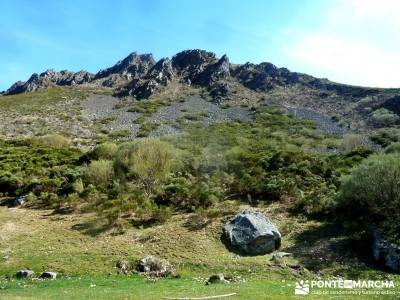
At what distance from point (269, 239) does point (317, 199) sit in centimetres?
624

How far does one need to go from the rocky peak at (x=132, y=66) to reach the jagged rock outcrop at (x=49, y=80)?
6.15m

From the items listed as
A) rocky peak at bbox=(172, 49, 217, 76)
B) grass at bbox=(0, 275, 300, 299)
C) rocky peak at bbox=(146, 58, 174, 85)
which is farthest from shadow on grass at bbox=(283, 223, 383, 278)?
rocky peak at bbox=(172, 49, 217, 76)

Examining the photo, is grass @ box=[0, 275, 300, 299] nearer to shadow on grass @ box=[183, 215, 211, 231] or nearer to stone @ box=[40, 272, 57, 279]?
stone @ box=[40, 272, 57, 279]

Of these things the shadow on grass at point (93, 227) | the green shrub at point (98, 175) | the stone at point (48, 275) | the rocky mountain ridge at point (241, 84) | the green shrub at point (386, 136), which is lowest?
the stone at point (48, 275)

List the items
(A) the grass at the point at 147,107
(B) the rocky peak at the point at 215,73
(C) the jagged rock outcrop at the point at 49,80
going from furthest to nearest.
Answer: (C) the jagged rock outcrop at the point at 49,80
(B) the rocky peak at the point at 215,73
(A) the grass at the point at 147,107

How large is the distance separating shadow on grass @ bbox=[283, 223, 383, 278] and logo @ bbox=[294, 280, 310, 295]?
2.38 meters

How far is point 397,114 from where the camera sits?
89438 millimetres

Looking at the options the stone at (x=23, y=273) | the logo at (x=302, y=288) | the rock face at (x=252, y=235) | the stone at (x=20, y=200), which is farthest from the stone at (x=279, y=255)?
the stone at (x=20, y=200)

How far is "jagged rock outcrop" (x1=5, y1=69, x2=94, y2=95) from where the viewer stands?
6356 inches

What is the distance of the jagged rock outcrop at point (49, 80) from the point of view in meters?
161

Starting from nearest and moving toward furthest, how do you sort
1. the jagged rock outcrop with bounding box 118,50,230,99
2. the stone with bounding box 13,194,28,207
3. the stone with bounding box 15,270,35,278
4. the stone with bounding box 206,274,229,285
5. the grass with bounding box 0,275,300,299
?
1. the grass with bounding box 0,275,300,299
2. the stone with bounding box 206,274,229,285
3. the stone with bounding box 15,270,35,278
4. the stone with bounding box 13,194,28,207
5. the jagged rock outcrop with bounding box 118,50,230,99

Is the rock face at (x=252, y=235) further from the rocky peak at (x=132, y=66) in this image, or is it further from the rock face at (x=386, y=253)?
the rocky peak at (x=132, y=66)

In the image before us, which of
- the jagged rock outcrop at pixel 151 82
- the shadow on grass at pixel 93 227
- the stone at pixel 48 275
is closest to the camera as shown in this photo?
the stone at pixel 48 275

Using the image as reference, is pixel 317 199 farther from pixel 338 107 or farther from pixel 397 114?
pixel 338 107
